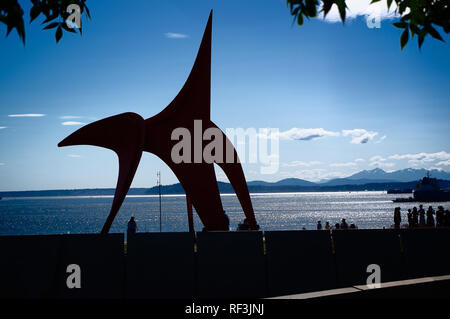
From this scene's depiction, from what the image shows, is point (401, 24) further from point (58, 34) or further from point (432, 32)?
point (58, 34)

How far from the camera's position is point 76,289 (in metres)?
7.53

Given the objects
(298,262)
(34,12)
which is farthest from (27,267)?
(34,12)

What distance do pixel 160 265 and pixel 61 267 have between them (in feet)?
6.04

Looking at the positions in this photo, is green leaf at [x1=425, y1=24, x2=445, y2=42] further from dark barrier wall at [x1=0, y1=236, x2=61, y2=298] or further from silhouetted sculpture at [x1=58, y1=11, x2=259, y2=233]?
silhouetted sculpture at [x1=58, y1=11, x2=259, y2=233]

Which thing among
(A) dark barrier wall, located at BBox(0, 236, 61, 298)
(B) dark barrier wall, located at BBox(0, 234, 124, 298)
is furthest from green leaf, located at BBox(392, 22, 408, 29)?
(A) dark barrier wall, located at BBox(0, 236, 61, 298)

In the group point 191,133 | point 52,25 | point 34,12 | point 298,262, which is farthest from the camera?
point 191,133

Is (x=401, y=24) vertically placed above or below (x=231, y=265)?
above

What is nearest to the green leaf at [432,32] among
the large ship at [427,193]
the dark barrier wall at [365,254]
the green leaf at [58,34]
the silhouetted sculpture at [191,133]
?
the green leaf at [58,34]

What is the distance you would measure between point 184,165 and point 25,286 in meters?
7.01

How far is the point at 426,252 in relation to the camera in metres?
8.16

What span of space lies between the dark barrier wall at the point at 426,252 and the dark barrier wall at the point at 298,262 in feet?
5.34
